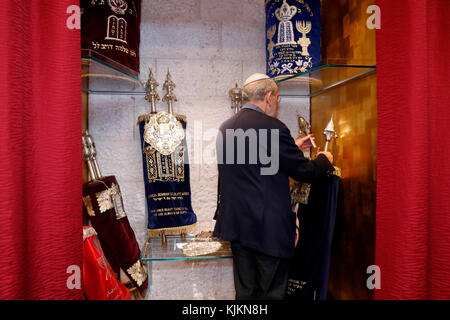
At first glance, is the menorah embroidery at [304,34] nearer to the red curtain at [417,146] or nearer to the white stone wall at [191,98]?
the white stone wall at [191,98]

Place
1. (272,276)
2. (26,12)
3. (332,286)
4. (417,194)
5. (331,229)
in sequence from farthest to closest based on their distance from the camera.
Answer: (332,286)
(331,229)
(272,276)
(417,194)
(26,12)

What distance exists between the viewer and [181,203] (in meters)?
1.49

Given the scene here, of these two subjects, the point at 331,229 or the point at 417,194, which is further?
the point at 331,229

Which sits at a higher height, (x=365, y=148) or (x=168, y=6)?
(x=168, y=6)

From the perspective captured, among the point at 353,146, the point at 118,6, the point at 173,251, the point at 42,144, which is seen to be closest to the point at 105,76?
the point at 118,6

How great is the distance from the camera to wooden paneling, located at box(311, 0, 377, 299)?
4.01 feet

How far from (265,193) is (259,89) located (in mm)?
516

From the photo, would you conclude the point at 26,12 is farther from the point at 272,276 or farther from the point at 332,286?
the point at 332,286

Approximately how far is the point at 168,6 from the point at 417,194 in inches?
63.3

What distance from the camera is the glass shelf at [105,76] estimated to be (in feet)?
3.85

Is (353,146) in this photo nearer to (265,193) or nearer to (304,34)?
(265,193)

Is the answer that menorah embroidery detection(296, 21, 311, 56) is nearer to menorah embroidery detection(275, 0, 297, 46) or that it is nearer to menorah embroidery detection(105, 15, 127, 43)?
menorah embroidery detection(275, 0, 297, 46)

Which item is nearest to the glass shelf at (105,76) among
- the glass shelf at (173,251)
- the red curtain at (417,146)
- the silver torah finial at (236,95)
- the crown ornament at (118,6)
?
A: the crown ornament at (118,6)

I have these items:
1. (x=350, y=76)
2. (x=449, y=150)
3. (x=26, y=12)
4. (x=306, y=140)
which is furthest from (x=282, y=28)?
(x=26, y=12)
